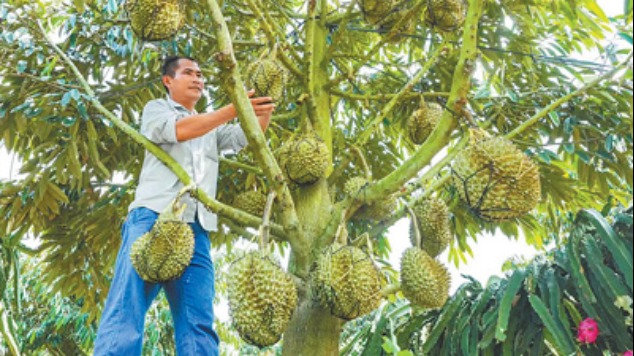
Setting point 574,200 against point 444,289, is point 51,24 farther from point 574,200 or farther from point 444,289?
point 574,200

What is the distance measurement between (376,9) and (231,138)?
82 cm

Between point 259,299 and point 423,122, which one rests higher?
point 423,122

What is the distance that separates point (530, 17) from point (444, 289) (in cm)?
157

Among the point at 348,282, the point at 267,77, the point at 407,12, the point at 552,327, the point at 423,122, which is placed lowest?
the point at 552,327

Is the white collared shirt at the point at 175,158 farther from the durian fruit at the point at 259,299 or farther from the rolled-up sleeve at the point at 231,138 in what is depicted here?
the durian fruit at the point at 259,299

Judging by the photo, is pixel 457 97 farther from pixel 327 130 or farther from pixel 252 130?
pixel 327 130

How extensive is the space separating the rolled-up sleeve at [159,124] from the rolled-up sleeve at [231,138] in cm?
34

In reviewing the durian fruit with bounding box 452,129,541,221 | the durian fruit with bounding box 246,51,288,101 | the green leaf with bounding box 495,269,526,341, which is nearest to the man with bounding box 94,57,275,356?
the durian fruit with bounding box 246,51,288,101

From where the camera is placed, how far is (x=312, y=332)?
2203 millimetres

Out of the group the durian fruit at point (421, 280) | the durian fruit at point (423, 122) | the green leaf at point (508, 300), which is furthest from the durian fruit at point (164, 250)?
the durian fruit at point (423, 122)

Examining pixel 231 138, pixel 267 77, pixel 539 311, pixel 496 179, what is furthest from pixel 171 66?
pixel 539 311

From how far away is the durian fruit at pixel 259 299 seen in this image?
6.09 ft

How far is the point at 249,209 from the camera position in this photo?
2.68m

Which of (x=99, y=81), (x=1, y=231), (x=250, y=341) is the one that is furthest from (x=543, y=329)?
(x=1, y=231)
